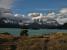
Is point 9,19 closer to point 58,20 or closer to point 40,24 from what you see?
point 40,24

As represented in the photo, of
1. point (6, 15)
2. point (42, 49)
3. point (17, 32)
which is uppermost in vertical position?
point (6, 15)

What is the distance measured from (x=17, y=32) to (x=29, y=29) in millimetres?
293

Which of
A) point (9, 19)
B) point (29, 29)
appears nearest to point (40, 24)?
point (29, 29)

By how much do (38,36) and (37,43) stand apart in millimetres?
179

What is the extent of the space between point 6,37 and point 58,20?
129 cm

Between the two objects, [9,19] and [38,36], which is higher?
[9,19]

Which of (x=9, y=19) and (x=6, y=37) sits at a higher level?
(x=9, y=19)

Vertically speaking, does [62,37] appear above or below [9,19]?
below

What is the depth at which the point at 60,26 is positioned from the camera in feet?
21.7

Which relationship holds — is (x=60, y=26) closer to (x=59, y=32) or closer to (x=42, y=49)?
(x=59, y=32)

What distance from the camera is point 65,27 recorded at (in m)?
6.63

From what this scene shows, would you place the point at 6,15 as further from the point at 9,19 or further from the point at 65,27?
the point at 65,27

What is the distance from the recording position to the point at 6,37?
6539 mm

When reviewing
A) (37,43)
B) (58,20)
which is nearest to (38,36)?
(37,43)
